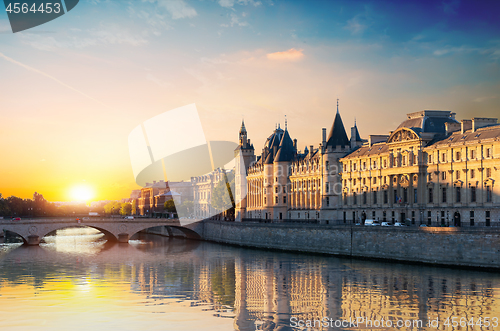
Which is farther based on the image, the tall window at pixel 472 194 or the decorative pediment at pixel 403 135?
the decorative pediment at pixel 403 135

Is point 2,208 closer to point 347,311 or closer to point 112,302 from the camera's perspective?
point 112,302

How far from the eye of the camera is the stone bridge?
8719 cm

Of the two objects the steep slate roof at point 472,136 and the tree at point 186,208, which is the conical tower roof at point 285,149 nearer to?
the steep slate roof at point 472,136

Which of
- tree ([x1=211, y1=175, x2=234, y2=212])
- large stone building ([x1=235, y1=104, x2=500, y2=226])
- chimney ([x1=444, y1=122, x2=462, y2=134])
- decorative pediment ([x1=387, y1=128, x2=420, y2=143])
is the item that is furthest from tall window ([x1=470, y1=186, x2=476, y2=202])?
tree ([x1=211, y1=175, x2=234, y2=212])

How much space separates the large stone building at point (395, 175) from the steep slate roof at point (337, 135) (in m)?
0.15

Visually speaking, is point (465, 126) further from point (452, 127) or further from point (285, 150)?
point (285, 150)

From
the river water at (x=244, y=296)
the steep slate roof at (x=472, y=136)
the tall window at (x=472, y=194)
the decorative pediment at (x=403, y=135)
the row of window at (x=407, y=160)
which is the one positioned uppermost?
the decorative pediment at (x=403, y=135)

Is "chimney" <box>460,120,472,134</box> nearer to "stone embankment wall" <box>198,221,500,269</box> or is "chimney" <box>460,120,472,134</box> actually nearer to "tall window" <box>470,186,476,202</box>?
"tall window" <box>470,186,476,202</box>

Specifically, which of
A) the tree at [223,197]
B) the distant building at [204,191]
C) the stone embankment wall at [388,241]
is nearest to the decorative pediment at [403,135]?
the stone embankment wall at [388,241]

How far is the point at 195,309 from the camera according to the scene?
35.6m

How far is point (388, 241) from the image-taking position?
5947cm

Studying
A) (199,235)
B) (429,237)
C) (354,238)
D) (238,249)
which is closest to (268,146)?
(199,235)

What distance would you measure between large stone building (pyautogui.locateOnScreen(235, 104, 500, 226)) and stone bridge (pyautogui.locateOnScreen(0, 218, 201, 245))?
16.7 metres

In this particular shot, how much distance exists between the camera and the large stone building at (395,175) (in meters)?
64.2
